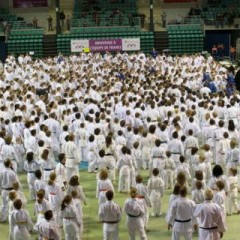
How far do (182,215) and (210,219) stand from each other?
0.60 metres

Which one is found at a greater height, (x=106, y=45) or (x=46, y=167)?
(x=106, y=45)

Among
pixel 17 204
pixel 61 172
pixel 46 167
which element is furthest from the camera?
pixel 46 167

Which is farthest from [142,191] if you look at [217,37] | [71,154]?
[217,37]

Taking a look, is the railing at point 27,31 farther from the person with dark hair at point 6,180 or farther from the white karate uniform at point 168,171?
the person with dark hair at point 6,180

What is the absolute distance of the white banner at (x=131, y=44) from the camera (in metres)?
39.7

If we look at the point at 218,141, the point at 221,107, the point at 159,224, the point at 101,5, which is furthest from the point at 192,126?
the point at 101,5

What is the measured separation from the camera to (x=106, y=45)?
131ft

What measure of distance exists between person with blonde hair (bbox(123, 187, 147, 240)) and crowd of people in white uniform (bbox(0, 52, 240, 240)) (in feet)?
0.07

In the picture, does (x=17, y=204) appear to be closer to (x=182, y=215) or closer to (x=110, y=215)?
(x=110, y=215)

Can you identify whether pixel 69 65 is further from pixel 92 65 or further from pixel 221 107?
pixel 221 107

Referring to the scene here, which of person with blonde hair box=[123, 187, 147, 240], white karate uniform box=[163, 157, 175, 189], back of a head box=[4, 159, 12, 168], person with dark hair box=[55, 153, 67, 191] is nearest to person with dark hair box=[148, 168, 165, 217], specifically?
person with blonde hair box=[123, 187, 147, 240]

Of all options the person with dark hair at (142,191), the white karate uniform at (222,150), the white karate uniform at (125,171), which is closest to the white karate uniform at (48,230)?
the person with dark hair at (142,191)

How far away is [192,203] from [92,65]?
69.4ft

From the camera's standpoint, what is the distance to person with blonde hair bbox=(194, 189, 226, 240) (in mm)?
10984
